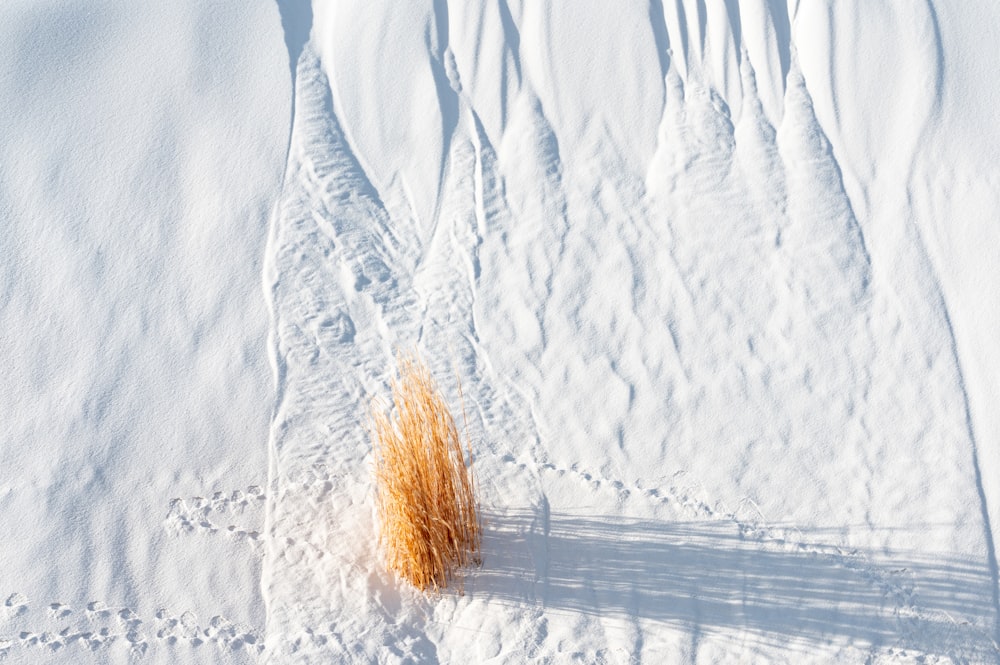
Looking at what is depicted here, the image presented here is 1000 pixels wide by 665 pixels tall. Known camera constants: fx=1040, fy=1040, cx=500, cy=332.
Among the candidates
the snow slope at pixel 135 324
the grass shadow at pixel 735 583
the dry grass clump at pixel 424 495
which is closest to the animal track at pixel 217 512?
the snow slope at pixel 135 324

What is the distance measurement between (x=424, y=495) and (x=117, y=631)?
2.30ft

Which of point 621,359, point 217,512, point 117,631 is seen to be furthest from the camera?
point 621,359

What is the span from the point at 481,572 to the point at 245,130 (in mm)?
1664

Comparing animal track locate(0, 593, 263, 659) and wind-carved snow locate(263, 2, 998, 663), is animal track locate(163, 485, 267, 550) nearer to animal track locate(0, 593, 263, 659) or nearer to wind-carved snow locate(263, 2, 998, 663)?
wind-carved snow locate(263, 2, 998, 663)

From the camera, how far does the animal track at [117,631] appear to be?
7.04ft

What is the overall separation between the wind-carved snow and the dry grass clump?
7cm

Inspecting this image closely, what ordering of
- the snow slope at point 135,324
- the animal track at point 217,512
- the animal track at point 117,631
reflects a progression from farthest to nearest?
the animal track at point 217,512
the snow slope at point 135,324
the animal track at point 117,631

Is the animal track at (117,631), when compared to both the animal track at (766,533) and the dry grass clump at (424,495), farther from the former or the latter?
the animal track at (766,533)

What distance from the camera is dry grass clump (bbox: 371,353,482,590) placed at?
7.16ft

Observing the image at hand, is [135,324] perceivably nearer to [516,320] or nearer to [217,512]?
[217,512]

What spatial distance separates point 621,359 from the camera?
2.77 metres

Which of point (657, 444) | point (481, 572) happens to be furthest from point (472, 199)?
point (481, 572)

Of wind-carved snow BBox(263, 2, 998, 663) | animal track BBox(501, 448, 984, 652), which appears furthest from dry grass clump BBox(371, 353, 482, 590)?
animal track BBox(501, 448, 984, 652)

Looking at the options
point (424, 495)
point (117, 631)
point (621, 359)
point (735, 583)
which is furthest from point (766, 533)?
point (117, 631)
